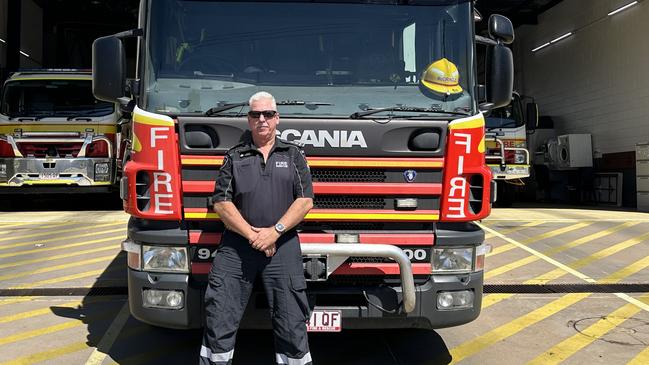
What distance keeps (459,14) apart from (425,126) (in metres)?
0.99

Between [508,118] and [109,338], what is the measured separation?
11.2 metres

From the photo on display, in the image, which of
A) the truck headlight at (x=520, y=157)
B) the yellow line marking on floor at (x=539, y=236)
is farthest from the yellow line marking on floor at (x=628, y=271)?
the truck headlight at (x=520, y=157)

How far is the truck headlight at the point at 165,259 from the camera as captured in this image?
12.3 feet

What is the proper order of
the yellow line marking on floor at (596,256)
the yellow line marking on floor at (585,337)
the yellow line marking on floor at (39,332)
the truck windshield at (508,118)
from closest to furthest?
the yellow line marking on floor at (585,337)
the yellow line marking on floor at (39,332)
the yellow line marking on floor at (596,256)
the truck windshield at (508,118)

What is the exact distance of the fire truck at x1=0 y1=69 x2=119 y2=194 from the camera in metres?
11.4

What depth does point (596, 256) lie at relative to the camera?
834cm

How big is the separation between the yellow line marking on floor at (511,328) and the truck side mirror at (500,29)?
8.03 feet

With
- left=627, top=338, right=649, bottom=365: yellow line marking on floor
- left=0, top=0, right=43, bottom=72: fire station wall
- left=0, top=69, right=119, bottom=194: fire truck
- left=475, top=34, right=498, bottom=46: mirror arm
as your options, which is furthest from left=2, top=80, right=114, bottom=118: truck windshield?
left=627, top=338, right=649, bottom=365: yellow line marking on floor

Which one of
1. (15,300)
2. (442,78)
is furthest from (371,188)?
(15,300)

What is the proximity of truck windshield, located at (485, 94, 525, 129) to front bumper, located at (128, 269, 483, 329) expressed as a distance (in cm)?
1053

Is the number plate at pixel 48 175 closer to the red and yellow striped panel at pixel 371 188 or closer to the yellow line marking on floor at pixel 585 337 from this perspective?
the red and yellow striped panel at pixel 371 188

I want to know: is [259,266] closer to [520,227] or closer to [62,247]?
[62,247]

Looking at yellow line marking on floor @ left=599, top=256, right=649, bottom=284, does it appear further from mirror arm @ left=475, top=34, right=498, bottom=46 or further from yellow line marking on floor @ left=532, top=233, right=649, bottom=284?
mirror arm @ left=475, top=34, right=498, bottom=46

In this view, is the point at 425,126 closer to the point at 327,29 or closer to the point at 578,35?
the point at 327,29
